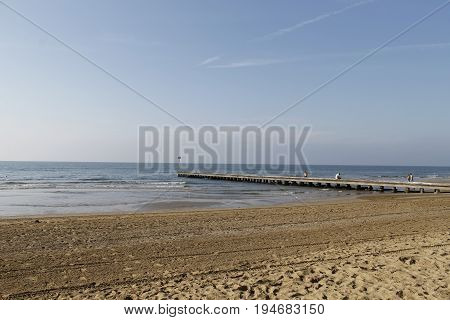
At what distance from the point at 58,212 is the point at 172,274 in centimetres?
1325

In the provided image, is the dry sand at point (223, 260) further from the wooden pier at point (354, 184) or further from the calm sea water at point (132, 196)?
the wooden pier at point (354, 184)

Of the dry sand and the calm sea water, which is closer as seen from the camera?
the dry sand

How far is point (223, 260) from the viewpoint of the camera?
8406 millimetres

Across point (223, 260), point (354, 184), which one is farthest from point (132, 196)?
point (354, 184)

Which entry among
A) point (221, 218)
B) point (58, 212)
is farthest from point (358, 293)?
point (58, 212)

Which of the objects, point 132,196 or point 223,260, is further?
point 132,196

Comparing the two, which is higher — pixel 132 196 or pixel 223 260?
pixel 223 260

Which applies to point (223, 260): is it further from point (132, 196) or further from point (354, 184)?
point (354, 184)

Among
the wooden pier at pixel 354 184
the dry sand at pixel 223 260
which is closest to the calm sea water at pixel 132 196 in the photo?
the wooden pier at pixel 354 184

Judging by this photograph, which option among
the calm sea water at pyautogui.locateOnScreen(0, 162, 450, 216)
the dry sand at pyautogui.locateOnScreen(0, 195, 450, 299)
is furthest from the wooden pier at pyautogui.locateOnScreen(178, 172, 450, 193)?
the dry sand at pyautogui.locateOnScreen(0, 195, 450, 299)

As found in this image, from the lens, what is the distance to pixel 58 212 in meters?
18.6

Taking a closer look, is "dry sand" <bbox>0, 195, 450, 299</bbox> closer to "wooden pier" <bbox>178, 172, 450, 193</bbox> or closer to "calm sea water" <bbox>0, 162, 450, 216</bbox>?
"calm sea water" <bbox>0, 162, 450, 216</bbox>

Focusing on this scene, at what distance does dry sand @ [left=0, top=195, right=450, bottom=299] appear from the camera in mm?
5848
